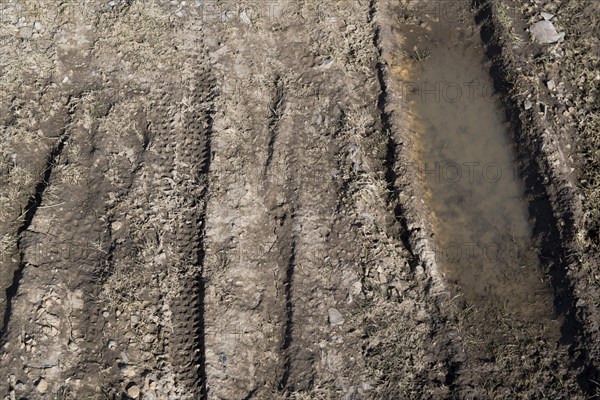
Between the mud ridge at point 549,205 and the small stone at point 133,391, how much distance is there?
357cm

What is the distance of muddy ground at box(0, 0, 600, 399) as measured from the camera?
15.9 ft

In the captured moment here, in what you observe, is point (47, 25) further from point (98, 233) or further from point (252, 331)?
point (252, 331)

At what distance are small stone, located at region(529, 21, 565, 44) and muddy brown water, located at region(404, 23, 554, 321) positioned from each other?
0.64 m

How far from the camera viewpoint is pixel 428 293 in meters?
5.20

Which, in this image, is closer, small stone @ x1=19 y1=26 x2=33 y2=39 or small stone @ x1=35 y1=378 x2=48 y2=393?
small stone @ x1=35 y1=378 x2=48 y2=393

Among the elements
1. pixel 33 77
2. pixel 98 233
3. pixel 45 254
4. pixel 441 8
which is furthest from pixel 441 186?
pixel 33 77

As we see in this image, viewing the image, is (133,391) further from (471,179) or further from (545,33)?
(545,33)

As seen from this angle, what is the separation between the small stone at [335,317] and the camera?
500 centimetres

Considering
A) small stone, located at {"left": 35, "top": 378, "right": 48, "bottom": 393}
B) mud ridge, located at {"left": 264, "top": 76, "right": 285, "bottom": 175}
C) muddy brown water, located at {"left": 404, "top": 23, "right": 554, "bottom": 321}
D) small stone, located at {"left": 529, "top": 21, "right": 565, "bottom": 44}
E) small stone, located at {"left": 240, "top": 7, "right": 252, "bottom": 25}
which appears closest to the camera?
small stone, located at {"left": 35, "top": 378, "right": 48, "bottom": 393}

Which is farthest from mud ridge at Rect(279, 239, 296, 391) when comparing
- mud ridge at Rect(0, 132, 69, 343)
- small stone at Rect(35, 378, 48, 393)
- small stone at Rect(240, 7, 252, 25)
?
small stone at Rect(240, 7, 252, 25)

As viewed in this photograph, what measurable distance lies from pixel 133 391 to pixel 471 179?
145 inches

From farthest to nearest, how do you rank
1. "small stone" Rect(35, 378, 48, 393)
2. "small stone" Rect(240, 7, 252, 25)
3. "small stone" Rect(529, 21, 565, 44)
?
"small stone" Rect(529, 21, 565, 44)
"small stone" Rect(240, 7, 252, 25)
"small stone" Rect(35, 378, 48, 393)

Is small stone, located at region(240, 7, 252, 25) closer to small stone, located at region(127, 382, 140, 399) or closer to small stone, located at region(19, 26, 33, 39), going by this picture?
small stone, located at region(19, 26, 33, 39)

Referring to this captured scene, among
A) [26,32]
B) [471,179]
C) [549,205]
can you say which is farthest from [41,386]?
[549,205]
